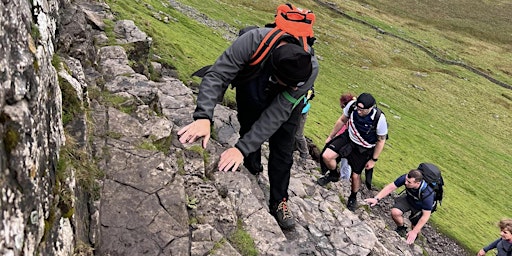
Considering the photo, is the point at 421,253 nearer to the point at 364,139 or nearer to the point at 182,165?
the point at 364,139

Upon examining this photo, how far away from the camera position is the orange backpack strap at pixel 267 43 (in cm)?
738

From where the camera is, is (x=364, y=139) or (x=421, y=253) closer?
(x=364, y=139)

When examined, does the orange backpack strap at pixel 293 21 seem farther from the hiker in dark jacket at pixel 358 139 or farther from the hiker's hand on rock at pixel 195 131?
the hiker in dark jacket at pixel 358 139

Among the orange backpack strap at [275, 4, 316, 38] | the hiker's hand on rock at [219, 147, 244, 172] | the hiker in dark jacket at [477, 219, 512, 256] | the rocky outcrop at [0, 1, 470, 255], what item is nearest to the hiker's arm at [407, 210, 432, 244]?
the rocky outcrop at [0, 1, 470, 255]

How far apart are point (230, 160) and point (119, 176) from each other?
2.95m

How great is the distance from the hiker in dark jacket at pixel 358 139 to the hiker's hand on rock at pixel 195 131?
810 centimetres

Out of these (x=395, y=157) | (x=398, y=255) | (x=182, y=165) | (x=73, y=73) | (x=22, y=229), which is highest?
(x=22, y=229)

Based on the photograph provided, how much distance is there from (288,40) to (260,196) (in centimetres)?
594

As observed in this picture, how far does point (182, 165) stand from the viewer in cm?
1068

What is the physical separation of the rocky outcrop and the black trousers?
1.15 m

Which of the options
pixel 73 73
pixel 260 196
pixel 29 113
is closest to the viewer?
pixel 29 113

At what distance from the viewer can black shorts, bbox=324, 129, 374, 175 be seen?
1532 cm

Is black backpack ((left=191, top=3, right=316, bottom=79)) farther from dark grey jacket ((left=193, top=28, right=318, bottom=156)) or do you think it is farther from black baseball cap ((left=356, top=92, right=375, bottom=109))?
black baseball cap ((left=356, top=92, right=375, bottom=109))

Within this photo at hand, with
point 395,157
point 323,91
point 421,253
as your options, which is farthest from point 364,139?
point 323,91
